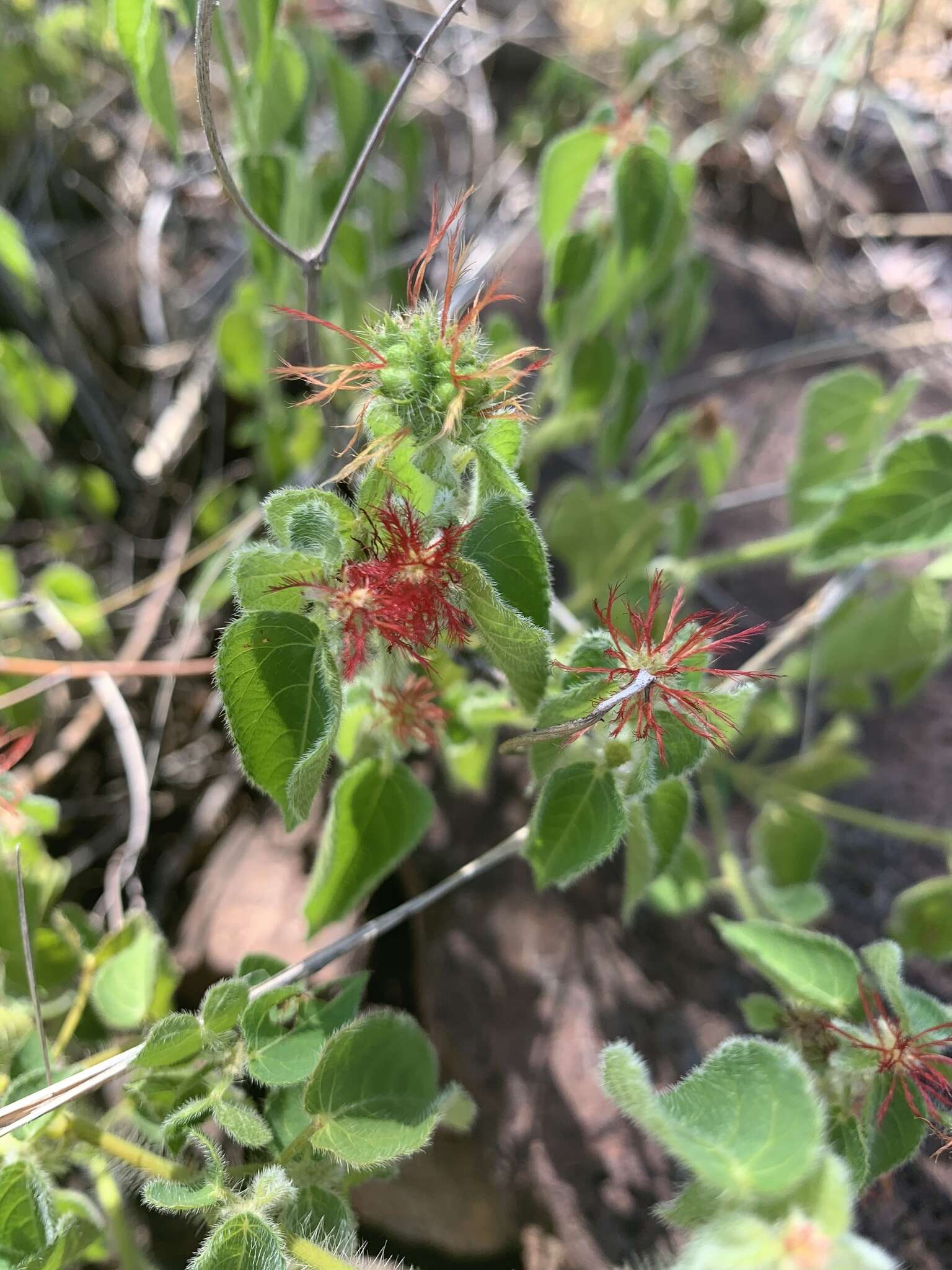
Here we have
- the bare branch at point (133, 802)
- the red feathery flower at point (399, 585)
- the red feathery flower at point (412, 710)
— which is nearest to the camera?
the red feathery flower at point (399, 585)

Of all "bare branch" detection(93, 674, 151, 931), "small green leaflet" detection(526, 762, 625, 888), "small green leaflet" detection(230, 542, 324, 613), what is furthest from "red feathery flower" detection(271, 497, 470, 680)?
"bare branch" detection(93, 674, 151, 931)

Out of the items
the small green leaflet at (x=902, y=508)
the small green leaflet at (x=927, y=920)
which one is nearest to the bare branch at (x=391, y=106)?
the small green leaflet at (x=902, y=508)

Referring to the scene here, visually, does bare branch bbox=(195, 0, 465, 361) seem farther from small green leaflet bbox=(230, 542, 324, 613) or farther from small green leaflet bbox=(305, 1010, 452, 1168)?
small green leaflet bbox=(305, 1010, 452, 1168)

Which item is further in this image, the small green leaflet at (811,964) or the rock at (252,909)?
the rock at (252,909)

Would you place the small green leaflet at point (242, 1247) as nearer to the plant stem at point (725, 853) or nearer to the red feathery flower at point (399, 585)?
the red feathery flower at point (399, 585)

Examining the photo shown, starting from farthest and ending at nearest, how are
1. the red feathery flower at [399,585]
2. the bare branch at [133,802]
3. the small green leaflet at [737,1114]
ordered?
the bare branch at [133,802] → the red feathery flower at [399,585] → the small green leaflet at [737,1114]

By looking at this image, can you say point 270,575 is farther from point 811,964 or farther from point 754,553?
point 754,553

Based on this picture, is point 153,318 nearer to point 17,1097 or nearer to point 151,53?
point 151,53
